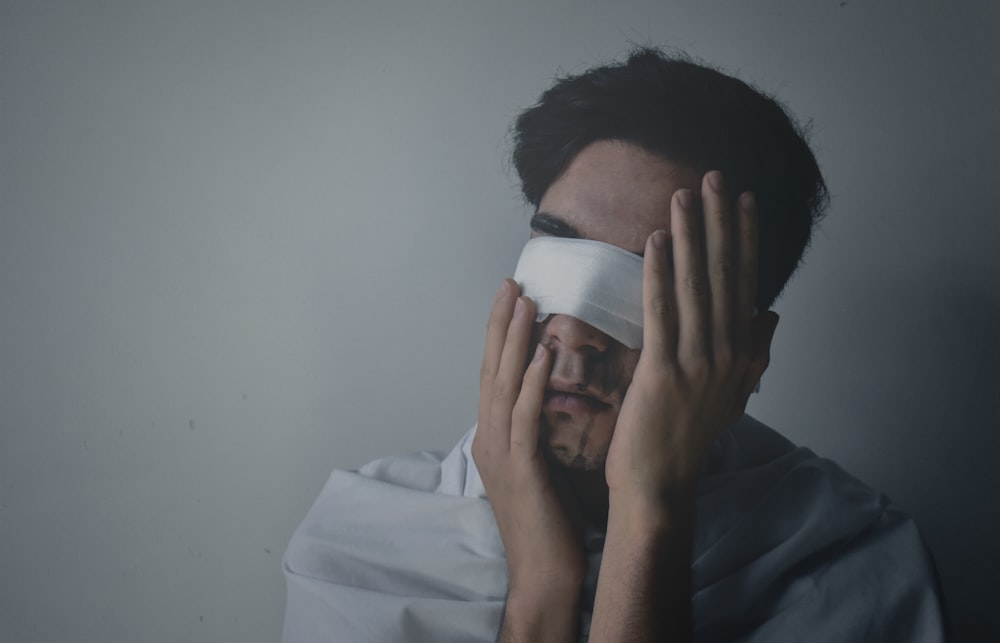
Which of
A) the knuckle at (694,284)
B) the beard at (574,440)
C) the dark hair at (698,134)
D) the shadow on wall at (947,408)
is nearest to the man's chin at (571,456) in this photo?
the beard at (574,440)

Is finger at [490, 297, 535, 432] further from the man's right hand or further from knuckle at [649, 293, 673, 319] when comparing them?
knuckle at [649, 293, 673, 319]

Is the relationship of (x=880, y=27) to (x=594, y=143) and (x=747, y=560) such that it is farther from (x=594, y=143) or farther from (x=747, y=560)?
(x=747, y=560)

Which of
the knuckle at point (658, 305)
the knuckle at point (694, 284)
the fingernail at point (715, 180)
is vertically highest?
the fingernail at point (715, 180)

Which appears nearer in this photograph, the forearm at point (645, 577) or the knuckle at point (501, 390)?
the forearm at point (645, 577)

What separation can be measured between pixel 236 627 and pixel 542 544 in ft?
2.42

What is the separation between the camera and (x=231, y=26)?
1173mm

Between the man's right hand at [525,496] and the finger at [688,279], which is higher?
the finger at [688,279]

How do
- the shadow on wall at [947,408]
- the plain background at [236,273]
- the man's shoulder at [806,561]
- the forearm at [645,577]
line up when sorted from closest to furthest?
1. the forearm at [645,577]
2. the man's shoulder at [806,561]
3. the shadow on wall at [947,408]
4. the plain background at [236,273]

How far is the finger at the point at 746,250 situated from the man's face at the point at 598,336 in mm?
65

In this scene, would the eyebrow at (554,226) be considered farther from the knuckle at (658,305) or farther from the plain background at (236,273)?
the plain background at (236,273)

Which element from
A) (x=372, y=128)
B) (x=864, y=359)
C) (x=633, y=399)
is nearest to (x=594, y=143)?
(x=633, y=399)

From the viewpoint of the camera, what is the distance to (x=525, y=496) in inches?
31.6

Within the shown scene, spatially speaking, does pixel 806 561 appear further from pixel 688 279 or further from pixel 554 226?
pixel 554 226

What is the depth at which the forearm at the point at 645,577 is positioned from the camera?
70cm
